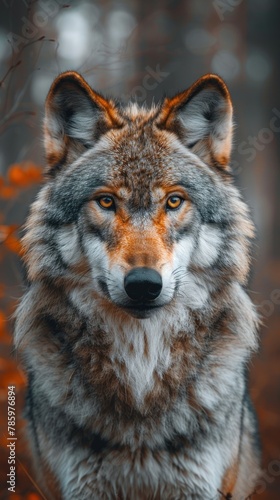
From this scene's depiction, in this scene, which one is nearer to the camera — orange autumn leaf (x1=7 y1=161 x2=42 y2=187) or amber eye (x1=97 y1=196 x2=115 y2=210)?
amber eye (x1=97 y1=196 x2=115 y2=210)

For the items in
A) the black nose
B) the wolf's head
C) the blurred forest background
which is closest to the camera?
the black nose

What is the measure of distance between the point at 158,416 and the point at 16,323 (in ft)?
3.59

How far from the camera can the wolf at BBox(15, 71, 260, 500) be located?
3271 millimetres

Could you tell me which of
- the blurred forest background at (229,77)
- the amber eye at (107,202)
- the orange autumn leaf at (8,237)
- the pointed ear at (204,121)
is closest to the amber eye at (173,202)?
the amber eye at (107,202)

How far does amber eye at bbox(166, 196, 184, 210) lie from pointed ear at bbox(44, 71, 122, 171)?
2.13ft

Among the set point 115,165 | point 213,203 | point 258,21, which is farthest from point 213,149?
point 258,21

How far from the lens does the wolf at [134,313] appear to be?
10.7ft

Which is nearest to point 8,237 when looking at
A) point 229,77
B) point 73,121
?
point 73,121

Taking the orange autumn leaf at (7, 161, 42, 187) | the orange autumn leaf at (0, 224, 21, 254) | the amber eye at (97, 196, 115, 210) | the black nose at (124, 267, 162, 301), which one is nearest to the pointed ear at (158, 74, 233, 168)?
the amber eye at (97, 196, 115, 210)

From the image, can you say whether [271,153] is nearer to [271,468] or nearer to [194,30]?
[194,30]

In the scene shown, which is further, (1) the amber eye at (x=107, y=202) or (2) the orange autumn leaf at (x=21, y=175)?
(2) the orange autumn leaf at (x=21, y=175)

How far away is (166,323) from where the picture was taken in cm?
343

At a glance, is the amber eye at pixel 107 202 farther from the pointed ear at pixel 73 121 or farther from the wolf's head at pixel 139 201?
the pointed ear at pixel 73 121

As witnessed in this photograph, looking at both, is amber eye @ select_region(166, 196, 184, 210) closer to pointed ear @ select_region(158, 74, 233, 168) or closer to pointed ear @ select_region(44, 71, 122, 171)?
pointed ear @ select_region(158, 74, 233, 168)
